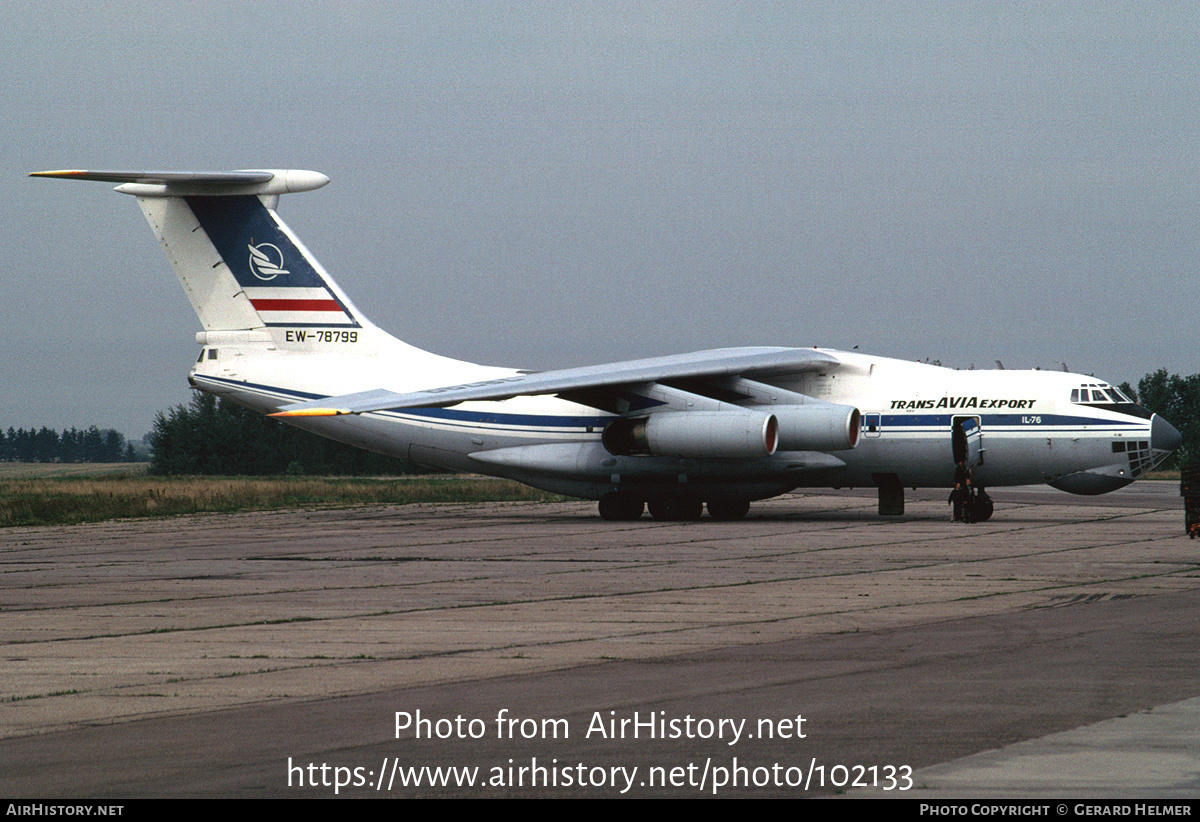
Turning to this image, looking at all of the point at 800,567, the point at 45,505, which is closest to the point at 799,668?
the point at 800,567

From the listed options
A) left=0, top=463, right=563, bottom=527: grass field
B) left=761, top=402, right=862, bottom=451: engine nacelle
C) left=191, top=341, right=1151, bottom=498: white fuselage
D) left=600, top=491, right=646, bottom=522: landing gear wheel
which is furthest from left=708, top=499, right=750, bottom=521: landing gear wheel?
left=0, top=463, right=563, bottom=527: grass field

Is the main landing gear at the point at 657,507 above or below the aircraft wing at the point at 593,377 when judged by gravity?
below

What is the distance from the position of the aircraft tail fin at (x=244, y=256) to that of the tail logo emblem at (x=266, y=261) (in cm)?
2

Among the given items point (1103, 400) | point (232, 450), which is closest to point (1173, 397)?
point (232, 450)

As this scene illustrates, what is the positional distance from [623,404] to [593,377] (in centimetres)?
152

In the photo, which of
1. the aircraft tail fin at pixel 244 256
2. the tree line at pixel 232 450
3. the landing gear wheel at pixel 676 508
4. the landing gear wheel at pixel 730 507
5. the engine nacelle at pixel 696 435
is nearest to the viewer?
the engine nacelle at pixel 696 435

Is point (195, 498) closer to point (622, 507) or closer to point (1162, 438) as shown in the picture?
point (622, 507)

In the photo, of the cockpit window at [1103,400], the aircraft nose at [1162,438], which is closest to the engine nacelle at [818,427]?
the cockpit window at [1103,400]

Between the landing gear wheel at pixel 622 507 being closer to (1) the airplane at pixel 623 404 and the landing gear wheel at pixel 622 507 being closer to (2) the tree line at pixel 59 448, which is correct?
(1) the airplane at pixel 623 404

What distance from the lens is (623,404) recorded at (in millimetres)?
26766

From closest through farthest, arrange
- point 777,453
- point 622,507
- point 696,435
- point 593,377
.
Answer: point 696,435, point 593,377, point 777,453, point 622,507

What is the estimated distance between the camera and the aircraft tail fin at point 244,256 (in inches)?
1113

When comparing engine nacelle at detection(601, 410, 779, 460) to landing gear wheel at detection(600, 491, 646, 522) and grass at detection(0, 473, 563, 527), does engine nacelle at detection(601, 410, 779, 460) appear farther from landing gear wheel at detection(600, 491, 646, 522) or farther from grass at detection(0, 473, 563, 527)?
grass at detection(0, 473, 563, 527)

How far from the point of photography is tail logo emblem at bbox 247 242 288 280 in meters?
28.6
